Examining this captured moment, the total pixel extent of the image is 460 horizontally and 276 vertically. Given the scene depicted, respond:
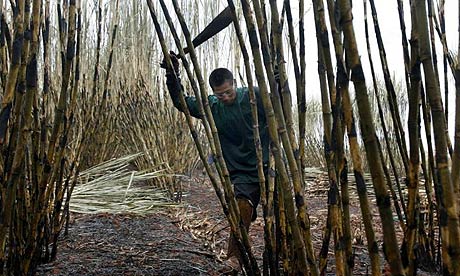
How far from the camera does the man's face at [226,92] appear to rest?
2111mm

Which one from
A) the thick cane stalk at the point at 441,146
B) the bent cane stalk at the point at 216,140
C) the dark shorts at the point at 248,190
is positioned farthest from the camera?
the dark shorts at the point at 248,190

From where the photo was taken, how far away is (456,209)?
0.55 metres

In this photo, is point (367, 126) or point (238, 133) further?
point (238, 133)

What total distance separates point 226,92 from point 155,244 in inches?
24.9

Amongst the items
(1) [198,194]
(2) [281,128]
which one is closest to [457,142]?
(2) [281,128]

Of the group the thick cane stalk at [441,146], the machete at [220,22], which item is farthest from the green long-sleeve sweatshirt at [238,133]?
the thick cane stalk at [441,146]

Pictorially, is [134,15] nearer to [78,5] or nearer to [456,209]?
[78,5]

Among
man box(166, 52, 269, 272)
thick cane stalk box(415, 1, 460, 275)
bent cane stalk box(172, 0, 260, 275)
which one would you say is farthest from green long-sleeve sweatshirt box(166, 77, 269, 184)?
thick cane stalk box(415, 1, 460, 275)

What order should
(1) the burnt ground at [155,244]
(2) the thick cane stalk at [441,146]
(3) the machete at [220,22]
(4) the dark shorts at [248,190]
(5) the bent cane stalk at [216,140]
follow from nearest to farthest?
(2) the thick cane stalk at [441,146]
(5) the bent cane stalk at [216,140]
(3) the machete at [220,22]
(1) the burnt ground at [155,244]
(4) the dark shorts at [248,190]

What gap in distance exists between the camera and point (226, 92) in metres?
2.12

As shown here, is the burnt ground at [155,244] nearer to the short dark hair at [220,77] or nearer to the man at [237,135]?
the man at [237,135]

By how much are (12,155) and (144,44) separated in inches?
111

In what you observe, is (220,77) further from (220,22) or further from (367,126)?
(367,126)

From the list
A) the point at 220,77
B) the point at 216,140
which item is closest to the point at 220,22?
the point at 216,140
